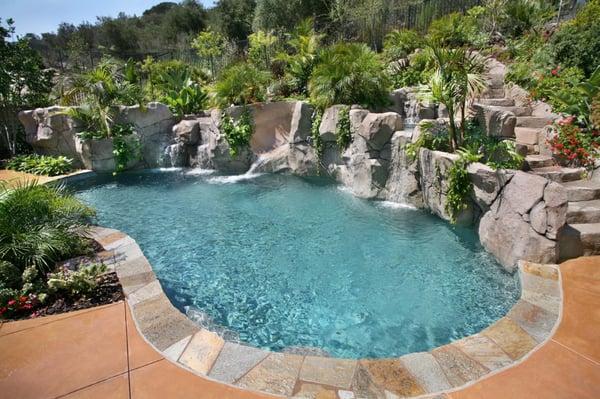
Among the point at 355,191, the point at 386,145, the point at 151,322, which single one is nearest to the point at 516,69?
the point at 386,145

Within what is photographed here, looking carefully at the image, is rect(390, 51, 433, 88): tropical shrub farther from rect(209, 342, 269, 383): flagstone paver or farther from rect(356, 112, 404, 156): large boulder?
rect(209, 342, 269, 383): flagstone paver

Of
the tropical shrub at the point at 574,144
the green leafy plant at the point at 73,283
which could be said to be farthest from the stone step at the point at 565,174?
the green leafy plant at the point at 73,283

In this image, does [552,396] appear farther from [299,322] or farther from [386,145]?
[386,145]

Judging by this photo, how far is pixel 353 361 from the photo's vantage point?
2637mm

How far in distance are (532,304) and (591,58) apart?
20.6 feet

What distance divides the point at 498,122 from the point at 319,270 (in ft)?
13.1

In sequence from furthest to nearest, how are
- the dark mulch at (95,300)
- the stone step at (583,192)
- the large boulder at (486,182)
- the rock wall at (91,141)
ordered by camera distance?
the rock wall at (91,141) → the stone step at (583,192) → the large boulder at (486,182) → the dark mulch at (95,300)

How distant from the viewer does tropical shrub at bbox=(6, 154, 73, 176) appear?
8.91m

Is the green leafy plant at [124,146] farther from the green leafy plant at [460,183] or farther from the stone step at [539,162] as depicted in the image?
the stone step at [539,162]

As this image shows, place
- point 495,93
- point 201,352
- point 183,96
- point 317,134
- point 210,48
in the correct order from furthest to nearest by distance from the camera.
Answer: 1. point 210,48
2. point 183,96
3. point 317,134
4. point 495,93
5. point 201,352

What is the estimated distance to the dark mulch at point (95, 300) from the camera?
10.7 feet

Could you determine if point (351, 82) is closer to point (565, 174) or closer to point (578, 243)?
point (565, 174)

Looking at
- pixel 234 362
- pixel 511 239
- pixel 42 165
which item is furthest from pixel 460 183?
pixel 42 165

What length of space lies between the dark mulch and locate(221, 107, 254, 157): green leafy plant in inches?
226
